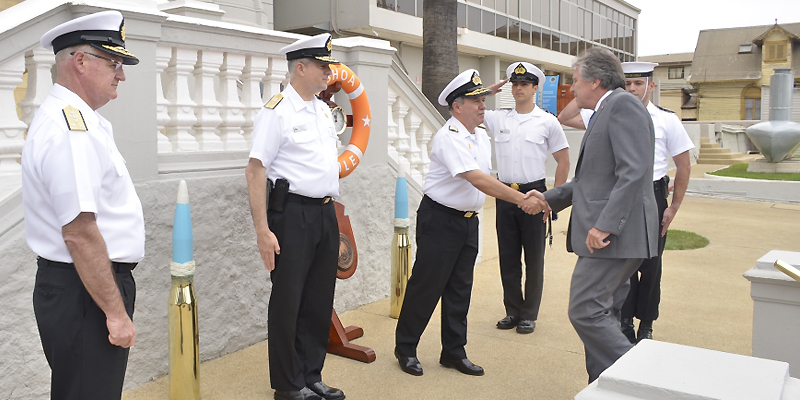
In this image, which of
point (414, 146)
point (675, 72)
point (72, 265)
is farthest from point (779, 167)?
point (675, 72)

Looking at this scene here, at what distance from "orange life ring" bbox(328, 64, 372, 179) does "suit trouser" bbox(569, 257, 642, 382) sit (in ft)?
5.89

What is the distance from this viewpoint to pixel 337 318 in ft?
14.9

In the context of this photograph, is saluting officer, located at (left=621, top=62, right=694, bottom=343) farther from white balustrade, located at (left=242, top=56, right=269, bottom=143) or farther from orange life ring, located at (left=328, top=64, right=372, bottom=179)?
white balustrade, located at (left=242, top=56, right=269, bottom=143)

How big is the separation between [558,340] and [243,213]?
7.88ft

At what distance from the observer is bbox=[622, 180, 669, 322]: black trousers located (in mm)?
4664

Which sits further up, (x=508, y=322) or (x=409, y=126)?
(x=409, y=126)

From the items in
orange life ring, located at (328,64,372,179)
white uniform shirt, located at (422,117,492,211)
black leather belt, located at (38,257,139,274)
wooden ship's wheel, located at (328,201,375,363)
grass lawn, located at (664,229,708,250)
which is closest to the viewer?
black leather belt, located at (38,257,139,274)

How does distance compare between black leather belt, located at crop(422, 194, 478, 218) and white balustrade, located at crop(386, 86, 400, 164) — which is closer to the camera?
black leather belt, located at crop(422, 194, 478, 218)

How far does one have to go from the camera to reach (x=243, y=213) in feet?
14.8

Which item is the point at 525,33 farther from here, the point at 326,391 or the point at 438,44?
the point at 326,391

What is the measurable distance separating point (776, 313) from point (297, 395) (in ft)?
7.96

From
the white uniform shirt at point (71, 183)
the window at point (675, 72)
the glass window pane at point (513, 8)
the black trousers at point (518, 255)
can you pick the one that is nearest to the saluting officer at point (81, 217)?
the white uniform shirt at point (71, 183)

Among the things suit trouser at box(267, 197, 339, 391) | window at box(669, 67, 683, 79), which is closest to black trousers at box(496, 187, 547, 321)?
suit trouser at box(267, 197, 339, 391)

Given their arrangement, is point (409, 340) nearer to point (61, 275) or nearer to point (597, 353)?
point (597, 353)
